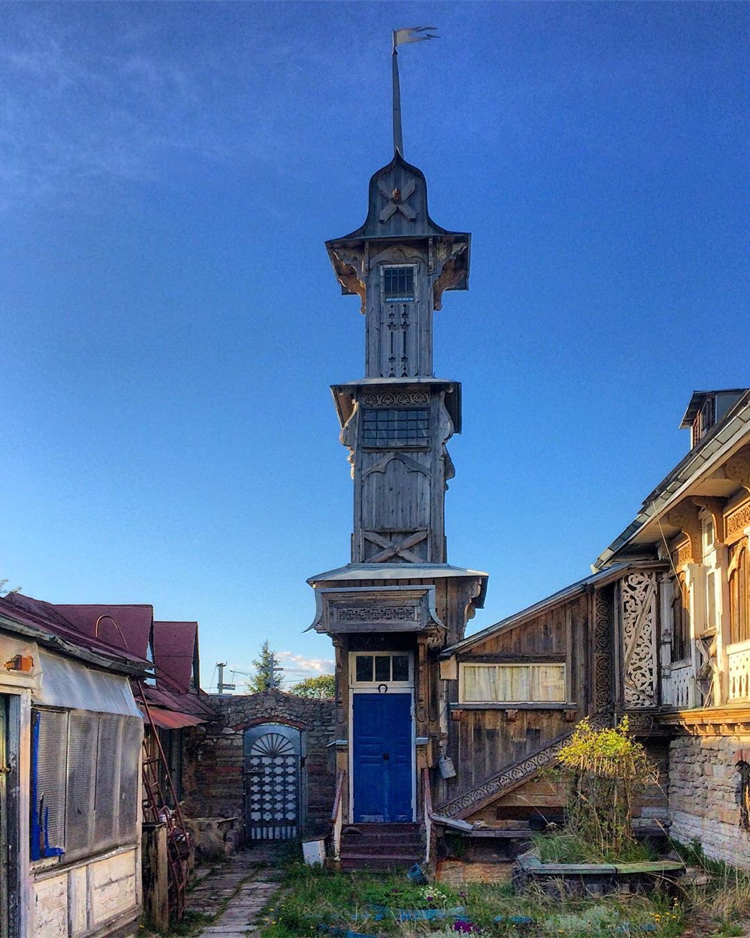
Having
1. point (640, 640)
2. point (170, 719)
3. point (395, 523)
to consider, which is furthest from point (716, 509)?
point (170, 719)

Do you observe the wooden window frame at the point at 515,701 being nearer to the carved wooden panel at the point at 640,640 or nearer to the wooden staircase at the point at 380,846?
the carved wooden panel at the point at 640,640

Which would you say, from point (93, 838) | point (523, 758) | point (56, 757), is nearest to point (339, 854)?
point (523, 758)

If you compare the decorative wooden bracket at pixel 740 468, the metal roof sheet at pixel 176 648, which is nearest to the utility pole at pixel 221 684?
the metal roof sheet at pixel 176 648

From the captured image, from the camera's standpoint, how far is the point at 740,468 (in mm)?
12180

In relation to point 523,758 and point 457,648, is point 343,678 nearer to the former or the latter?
point 457,648

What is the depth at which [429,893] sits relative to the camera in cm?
1408

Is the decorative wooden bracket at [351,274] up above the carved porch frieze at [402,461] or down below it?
above

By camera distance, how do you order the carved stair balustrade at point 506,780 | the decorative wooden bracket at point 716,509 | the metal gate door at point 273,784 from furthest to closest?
the metal gate door at point 273,784
the carved stair balustrade at point 506,780
the decorative wooden bracket at point 716,509

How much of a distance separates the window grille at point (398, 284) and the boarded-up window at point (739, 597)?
10176 millimetres

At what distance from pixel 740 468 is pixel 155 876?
340 inches

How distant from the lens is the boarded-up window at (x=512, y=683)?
61.0ft

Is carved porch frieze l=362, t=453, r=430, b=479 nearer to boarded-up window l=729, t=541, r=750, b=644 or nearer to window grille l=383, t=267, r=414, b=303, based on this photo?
window grille l=383, t=267, r=414, b=303

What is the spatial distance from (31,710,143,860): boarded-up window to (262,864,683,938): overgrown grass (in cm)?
240

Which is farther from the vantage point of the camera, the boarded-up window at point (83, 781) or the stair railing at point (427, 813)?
the stair railing at point (427, 813)
